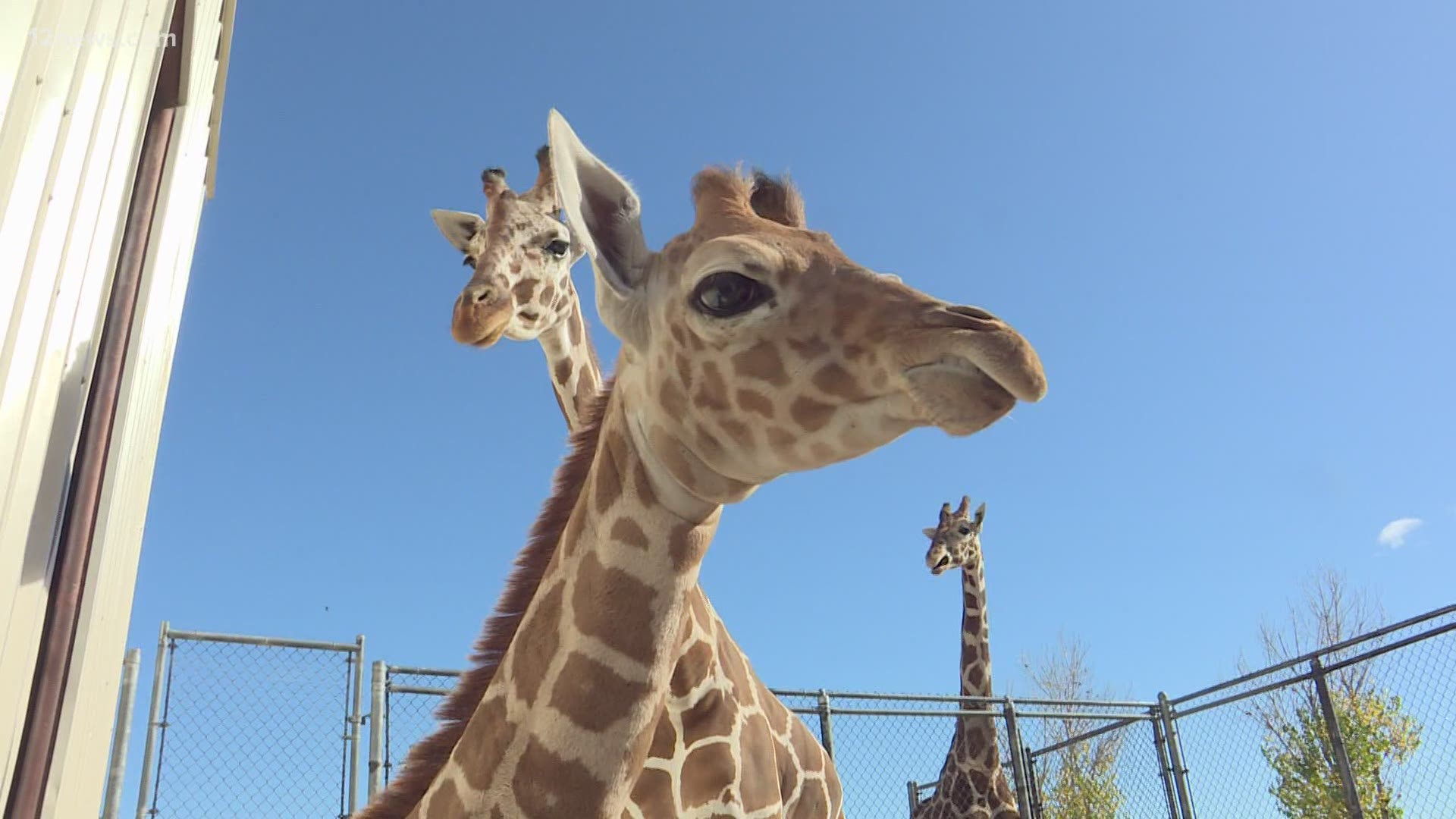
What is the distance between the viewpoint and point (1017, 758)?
9031 mm

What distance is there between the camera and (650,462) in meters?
2.79

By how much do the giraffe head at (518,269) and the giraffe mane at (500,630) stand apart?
7.42 feet

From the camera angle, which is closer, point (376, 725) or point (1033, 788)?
point (376, 725)

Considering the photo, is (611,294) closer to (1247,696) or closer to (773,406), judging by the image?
(773,406)

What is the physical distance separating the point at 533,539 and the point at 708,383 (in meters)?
0.87

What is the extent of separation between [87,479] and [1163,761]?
972 centimetres

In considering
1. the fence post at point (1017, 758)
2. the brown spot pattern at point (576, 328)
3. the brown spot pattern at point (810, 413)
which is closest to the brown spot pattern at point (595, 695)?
the brown spot pattern at point (810, 413)

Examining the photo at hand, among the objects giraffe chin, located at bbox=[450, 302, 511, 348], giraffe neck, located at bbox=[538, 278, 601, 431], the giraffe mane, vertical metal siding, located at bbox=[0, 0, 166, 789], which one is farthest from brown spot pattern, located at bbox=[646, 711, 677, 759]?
giraffe neck, located at bbox=[538, 278, 601, 431]

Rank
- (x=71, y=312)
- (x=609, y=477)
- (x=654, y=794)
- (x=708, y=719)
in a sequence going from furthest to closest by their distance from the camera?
(x=708, y=719) < (x=654, y=794) < (x=609, y=477) < (x=71, y=312)

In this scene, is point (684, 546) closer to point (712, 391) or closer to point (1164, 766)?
point (712, 391)

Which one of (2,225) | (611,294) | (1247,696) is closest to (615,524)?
(611,294)

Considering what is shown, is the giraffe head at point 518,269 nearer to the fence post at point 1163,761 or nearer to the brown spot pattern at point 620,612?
the brown spot pattern at point 620,612

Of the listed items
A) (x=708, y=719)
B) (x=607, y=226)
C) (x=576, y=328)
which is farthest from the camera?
(x=576, y=328)

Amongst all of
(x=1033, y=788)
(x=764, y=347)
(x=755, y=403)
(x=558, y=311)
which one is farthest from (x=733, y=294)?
(x=1033, y=788)
